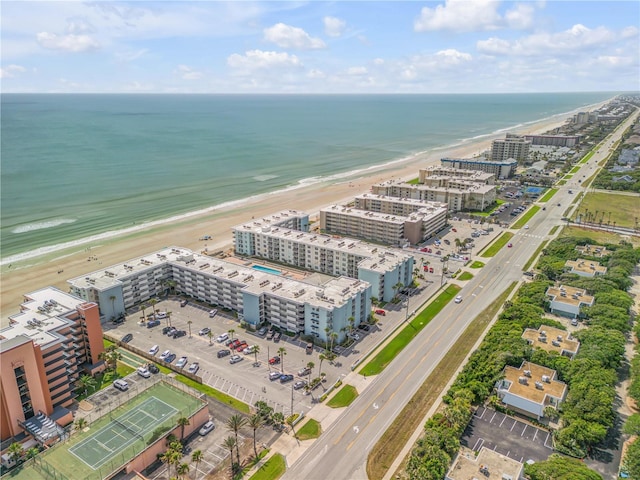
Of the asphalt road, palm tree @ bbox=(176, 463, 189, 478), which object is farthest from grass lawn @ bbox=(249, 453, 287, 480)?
palm tree @ bbox=(176, 463, 189, 478)

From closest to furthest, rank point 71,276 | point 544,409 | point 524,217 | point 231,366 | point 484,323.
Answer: point 544,409
point 231,366
point 484,323
point 71,276
point 524,217

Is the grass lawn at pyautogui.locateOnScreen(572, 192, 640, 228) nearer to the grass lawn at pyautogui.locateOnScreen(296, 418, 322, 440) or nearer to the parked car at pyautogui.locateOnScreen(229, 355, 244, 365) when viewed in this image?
the parked car at pyautogui.locateOnScreen(229, 355, 244, 365)

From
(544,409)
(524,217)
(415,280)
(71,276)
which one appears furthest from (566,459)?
(524,217)

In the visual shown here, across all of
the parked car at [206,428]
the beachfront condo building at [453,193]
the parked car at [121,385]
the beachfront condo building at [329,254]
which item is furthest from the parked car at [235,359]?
the beachfront condo building at [453,193]

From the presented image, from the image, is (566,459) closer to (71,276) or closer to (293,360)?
(293,360)

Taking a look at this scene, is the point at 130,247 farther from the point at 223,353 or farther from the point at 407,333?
the point at 407,333

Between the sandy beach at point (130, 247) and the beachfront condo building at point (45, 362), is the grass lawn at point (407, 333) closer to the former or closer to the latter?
the beachfront condo building at point (45, 362)

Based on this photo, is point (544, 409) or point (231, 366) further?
point (231, 366)
